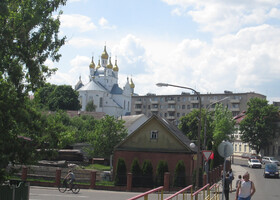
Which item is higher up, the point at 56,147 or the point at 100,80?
the point at 100,80

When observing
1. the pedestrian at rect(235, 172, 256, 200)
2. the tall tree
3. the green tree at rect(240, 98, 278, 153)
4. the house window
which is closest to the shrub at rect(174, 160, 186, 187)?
the house window

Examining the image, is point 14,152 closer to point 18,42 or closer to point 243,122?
point 18,42

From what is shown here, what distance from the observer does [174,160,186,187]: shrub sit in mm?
33500

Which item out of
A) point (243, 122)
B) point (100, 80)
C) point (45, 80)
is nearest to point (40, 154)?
point (45, 80)

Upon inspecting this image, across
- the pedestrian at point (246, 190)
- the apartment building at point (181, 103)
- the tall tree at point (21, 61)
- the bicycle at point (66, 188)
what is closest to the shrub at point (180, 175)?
the bicycle at point (66, 188)

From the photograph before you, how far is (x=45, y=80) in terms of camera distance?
1493cm

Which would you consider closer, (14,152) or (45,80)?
(14,152)

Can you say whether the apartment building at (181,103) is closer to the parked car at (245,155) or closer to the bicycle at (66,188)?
the parked car at (245,155)

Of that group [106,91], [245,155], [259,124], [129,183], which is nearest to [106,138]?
[129,183]

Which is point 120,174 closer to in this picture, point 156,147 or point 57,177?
point 57,177

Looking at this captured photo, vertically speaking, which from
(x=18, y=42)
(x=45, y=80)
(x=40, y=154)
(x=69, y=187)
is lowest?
(x=69, y=187)

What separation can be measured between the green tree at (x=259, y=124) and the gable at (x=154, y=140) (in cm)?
4283

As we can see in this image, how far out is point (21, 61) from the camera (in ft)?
45.8

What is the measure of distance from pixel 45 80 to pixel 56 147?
240cm
